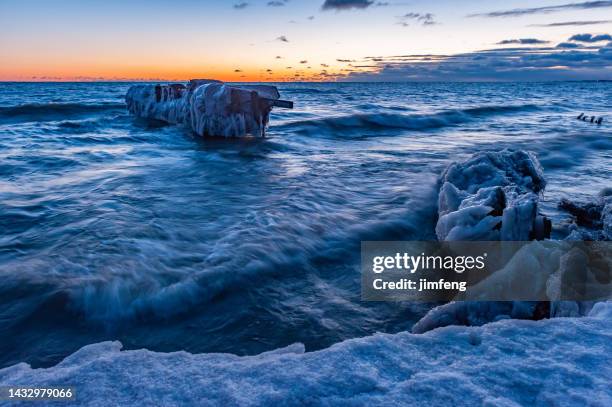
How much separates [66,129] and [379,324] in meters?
17.2

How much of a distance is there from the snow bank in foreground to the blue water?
0.82 m

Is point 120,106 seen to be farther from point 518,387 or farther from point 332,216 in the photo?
point 518,387

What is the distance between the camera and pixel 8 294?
11.6 ft

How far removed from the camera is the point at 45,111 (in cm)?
2336

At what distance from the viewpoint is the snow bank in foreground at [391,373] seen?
1.71 metres

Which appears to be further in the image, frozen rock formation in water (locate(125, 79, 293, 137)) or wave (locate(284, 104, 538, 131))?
wave (locate(284, 104, 538, 131))

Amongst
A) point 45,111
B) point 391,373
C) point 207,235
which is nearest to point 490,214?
point 391,373

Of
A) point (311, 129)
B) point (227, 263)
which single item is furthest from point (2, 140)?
point (227, 263)

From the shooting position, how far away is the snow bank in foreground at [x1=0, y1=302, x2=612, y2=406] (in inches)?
67.2

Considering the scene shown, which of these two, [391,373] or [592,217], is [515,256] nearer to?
[391,373]

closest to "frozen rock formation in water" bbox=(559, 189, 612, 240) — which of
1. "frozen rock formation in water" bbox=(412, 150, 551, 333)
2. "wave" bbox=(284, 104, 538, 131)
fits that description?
"frozen rock formation in water" bbox=(412, 150, 551, 333)

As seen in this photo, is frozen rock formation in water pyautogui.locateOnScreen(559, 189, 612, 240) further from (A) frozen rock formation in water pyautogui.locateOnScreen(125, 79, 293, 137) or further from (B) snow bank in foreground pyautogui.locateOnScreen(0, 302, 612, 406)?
(A) frozen rock formation in water pyautogui.locateOnScreen(125, 79, 293, 137)

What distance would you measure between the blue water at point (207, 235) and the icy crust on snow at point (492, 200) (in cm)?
55

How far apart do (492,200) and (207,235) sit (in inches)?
133
